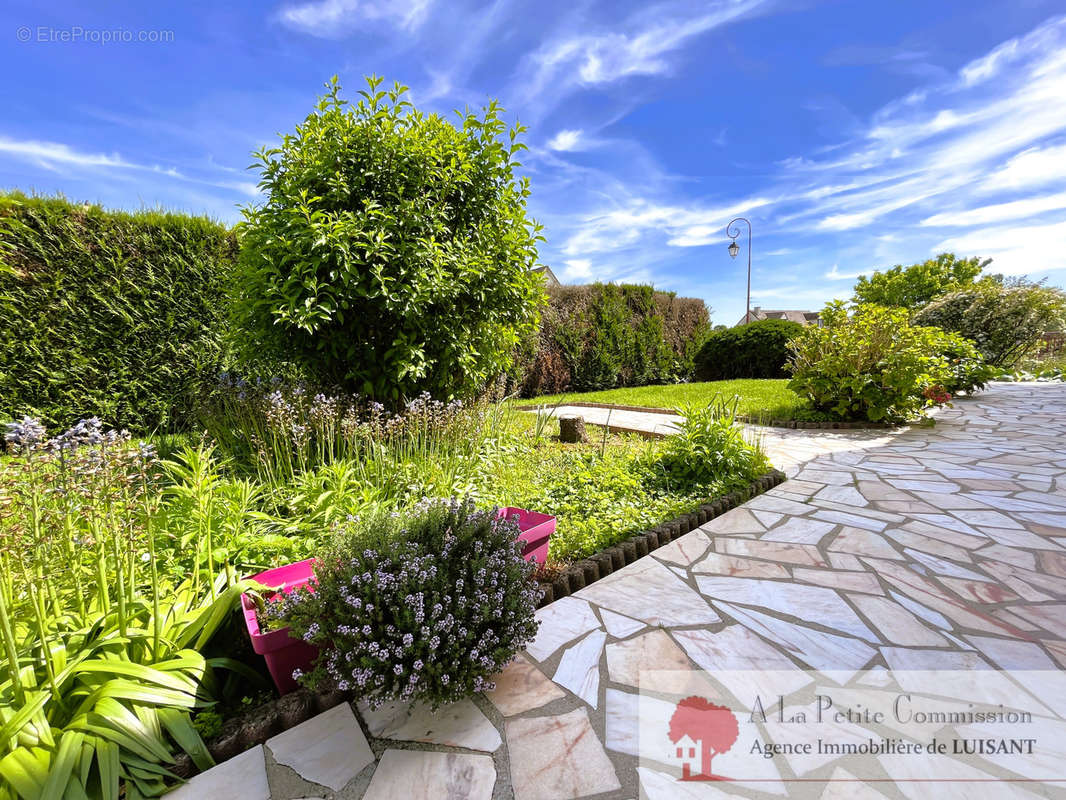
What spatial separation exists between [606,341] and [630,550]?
941cm

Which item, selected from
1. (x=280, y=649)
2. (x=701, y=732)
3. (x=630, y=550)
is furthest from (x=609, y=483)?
(x=280, y=649)

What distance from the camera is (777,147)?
37.7 feet

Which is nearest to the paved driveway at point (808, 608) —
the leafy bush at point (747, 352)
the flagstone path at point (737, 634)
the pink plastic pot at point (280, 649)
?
the flagstone path at point (737, 634)

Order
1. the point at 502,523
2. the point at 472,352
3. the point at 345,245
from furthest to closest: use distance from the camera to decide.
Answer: the point at 472,352
the point at 345,245
the point at 502,523

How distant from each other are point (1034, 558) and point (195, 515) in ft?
15.9

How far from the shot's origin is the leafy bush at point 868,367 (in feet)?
20.3

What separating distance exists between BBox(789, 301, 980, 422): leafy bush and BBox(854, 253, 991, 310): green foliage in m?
32.3

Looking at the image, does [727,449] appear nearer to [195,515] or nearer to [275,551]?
[275,551]

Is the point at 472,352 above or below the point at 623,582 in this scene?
above

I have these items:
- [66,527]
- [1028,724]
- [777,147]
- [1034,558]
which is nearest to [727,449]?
[1034,558]

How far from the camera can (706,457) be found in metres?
3.77

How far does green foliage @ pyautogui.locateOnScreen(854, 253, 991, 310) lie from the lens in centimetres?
3241

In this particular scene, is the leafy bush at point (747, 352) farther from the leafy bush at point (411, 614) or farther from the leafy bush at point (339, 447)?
the leafy bush at point (411, 614)

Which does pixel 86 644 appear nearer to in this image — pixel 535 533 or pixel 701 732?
pixel 535 533
